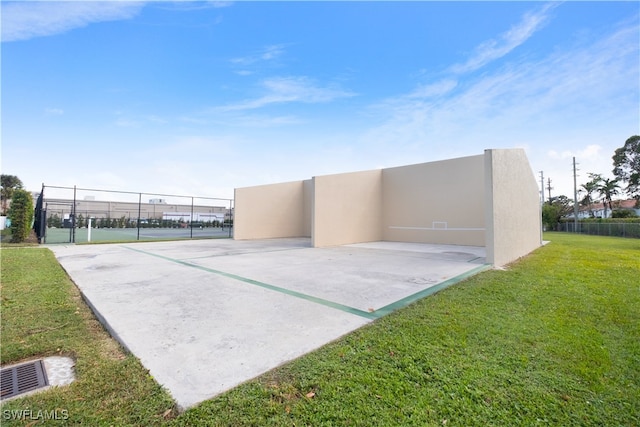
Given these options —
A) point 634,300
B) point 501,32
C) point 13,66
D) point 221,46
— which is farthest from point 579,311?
point 13,66

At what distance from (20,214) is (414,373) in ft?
53.1

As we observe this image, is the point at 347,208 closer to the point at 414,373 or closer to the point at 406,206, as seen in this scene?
the point at 406,206

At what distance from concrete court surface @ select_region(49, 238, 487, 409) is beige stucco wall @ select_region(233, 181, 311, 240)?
24.6ft

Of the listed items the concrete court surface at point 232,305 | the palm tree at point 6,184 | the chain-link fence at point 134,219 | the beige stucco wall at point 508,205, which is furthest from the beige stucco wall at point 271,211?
the palm tree at point 6,184

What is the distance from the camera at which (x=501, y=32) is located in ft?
27.7

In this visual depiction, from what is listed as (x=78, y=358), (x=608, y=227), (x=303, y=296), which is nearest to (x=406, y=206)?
(x=303, y=296)

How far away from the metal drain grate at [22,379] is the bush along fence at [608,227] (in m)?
30.3

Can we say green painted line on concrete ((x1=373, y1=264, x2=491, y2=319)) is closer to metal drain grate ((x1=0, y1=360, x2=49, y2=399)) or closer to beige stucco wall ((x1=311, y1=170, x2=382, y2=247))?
metal drain grate ((x1=0, y1=360, x2=49, y2=399))

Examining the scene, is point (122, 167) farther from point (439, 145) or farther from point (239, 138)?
point (439, 145)

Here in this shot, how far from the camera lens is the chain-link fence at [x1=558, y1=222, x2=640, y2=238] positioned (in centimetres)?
2019

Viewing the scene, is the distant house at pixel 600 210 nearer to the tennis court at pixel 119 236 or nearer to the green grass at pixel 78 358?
the tennis court at pixel 119 236

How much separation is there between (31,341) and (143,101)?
9.70m

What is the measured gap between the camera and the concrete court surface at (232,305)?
224cm

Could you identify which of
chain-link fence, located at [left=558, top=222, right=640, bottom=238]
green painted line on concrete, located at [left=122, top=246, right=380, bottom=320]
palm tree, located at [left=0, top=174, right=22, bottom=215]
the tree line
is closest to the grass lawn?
green painted line on concrete, located at [left=122, top=246, right=380, bottom=320]
